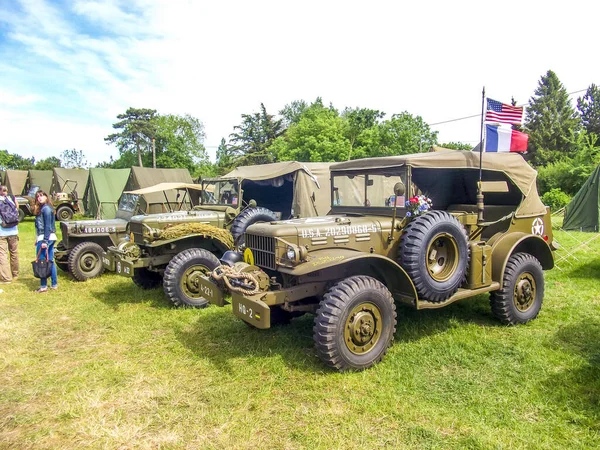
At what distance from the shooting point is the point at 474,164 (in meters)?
5.12

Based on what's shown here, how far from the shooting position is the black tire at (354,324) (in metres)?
3.90

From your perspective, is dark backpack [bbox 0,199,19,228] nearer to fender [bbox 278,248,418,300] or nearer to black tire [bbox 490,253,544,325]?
fender [bbox 278,248,418,300]

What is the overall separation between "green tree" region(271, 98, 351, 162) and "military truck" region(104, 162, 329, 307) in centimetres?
1733

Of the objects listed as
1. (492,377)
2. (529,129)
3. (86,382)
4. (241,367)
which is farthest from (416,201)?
(529,129)

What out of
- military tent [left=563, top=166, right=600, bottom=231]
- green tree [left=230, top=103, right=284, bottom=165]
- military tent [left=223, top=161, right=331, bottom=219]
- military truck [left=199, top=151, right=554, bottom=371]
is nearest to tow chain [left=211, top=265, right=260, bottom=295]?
military truck [left=199, top=151, right=554, bottom=371]

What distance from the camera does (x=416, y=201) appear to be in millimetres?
4594

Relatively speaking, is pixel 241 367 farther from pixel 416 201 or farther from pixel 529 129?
pixel 529 129

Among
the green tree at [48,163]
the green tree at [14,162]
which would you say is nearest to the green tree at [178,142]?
the green tree at [48,163]

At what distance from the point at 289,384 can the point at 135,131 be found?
46.2 metres

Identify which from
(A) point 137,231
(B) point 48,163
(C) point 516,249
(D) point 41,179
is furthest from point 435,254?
(B) point 48,163

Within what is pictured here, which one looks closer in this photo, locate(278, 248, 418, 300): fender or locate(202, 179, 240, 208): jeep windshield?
locate(278, 248, 418, 300): fender

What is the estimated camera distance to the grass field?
3.12m

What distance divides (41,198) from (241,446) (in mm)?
6402

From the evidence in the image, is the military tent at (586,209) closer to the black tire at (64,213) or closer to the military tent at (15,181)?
the black tire at (64,213)
